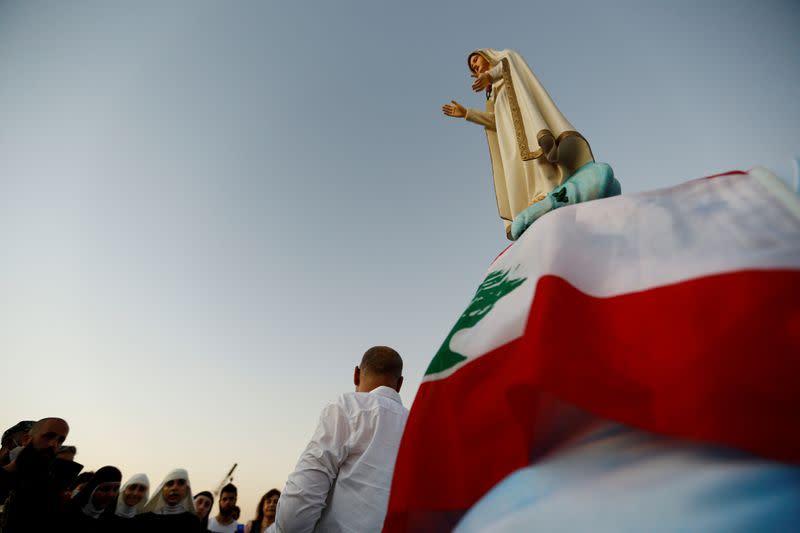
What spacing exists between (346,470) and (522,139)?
1.71 metres

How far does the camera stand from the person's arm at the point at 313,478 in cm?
190

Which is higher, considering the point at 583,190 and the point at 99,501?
the point at 583,190

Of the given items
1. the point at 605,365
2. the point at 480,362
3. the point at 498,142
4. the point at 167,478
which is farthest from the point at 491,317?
the point at 167,478

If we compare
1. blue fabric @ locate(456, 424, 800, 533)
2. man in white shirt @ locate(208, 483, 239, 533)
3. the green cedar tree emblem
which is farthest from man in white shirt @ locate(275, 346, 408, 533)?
man in white shirt @ locate(208, 483, 239, 533)

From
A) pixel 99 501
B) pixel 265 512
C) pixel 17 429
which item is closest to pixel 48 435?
pixel 17 429

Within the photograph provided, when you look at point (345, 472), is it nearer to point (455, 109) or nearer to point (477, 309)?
point (477, 309)

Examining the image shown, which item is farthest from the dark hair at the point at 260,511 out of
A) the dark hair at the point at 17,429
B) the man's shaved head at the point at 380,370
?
the man's shaved head at the point at 380,370

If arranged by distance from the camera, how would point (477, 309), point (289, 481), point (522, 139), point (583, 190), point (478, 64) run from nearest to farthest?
point (477, 309) < point (583, 190) < point (522, 139) < point (289, 481) < point (478, 64)

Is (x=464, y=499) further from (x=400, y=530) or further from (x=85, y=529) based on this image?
(x=85, y=529)

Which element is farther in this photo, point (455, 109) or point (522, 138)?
point (455, 109)

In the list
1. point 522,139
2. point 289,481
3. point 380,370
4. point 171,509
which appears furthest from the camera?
point 171,509

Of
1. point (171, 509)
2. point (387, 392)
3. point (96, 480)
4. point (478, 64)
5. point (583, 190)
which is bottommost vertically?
point (171, 509)

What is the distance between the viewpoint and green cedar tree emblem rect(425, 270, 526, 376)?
87 cm

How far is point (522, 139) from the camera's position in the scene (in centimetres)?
170
